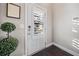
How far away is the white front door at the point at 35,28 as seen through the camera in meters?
1.85

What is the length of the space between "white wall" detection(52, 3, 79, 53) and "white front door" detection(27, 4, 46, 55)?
26cm

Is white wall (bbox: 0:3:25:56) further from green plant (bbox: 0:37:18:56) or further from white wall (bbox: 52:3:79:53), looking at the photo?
white wall (bbox: 52:3:79:53)

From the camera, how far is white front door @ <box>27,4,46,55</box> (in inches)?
72.8

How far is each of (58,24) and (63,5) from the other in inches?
14.6

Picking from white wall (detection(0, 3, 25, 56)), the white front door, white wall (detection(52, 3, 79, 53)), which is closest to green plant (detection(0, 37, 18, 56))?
white wall (detection(0, 3, 25, 56))

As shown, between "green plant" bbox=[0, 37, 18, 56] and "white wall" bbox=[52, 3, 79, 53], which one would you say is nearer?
"green plant" bbox=[0, 37, 18, 56]

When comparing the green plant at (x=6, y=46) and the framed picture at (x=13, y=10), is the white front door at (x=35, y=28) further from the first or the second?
the green plant at (x=6, y=46)

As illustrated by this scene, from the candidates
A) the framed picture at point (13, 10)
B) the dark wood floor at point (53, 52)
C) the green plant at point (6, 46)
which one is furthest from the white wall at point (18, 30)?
the dark wood floor at point (53, 52)

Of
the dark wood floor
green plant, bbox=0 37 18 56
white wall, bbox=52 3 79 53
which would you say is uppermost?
white wall, bbox=52 3 79 53

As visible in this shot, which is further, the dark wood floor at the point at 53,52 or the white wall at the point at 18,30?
the dark wood floor at the point at 53,52

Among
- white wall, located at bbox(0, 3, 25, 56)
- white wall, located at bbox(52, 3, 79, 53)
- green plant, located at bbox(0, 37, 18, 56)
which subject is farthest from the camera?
white wall, located at bbox(52, 3, 79, 53)

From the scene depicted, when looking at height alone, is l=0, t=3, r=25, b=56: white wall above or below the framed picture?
below

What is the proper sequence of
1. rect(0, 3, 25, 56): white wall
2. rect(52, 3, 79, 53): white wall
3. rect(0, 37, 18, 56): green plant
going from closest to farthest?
1. rect(0, 37, 18, 56): green plant
2. rect(0, 3, 25, 56): white wall
3. rect(52, 3, 79, 53): white wall

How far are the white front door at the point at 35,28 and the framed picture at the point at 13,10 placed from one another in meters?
0.21
